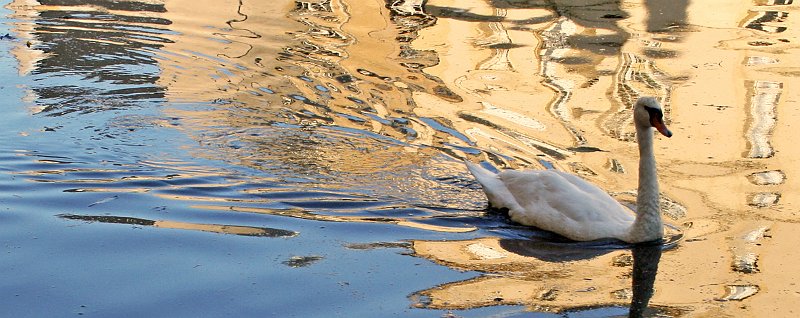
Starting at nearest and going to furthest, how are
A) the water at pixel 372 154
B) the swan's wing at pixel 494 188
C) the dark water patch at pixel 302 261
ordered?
1. the water at pixel 372 154
2. the dark water patch at pixel 302 261
3. the swan's wing at pixel 494 188

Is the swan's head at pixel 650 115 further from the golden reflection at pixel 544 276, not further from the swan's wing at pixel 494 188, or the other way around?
the swan's wing at pixel 494 188

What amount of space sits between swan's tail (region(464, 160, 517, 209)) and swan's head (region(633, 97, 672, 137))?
3.75 feet

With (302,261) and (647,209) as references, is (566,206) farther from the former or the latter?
(302,261)

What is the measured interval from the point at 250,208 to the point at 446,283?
2.00 m

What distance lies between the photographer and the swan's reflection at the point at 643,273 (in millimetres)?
6948

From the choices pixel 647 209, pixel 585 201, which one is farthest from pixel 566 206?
pixel 647 209

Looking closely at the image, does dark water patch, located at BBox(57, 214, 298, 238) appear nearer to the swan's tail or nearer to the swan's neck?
the swan's tail

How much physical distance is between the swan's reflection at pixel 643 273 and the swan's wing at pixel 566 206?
0.23 m

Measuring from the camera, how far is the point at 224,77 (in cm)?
1267

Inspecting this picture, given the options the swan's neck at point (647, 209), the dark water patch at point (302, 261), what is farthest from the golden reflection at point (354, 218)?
the swan's neck at point (647, 209)

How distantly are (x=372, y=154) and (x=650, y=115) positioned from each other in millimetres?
2760

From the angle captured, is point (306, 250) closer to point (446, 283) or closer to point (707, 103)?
point (446, 283)

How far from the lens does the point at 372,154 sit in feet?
33.0

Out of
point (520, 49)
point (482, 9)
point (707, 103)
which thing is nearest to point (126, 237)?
point (707, 103)
